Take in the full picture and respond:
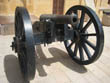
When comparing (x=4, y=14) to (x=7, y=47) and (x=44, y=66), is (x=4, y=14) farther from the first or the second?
(x=44, y=66)

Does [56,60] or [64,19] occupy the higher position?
[64,19]

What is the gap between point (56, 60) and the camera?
2.15m

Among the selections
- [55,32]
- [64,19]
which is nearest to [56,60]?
[55,32]

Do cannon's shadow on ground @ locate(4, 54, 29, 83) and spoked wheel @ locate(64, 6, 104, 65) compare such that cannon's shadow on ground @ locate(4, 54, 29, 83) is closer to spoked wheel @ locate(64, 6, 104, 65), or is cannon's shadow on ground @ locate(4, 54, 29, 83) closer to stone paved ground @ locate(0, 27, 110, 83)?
stone paved ground @ locate(0, 27, 110, 83)

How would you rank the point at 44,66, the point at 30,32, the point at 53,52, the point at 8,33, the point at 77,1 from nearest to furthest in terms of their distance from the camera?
the point at 30,32
the point at 44,66
the point at 53,52
the point at 8,33
the point at 77,1

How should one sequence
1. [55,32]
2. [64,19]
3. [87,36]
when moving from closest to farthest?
1. [64,19]
2. [55,32]
3. [87,36]

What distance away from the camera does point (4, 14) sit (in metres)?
3.57

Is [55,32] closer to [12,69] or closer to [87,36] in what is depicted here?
[87,36]

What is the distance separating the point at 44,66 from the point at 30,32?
89 cm

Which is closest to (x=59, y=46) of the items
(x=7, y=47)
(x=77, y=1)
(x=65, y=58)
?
(x=65, y=58)

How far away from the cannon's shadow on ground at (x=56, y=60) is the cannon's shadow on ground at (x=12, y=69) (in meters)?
0.27

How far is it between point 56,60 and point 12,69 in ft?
2.18

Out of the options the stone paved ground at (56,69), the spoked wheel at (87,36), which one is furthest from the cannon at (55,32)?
the stone paved ground at (56,69)

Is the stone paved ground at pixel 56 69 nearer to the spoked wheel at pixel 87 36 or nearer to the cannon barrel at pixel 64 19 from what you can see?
the spoked wheel at pixel 87 36
